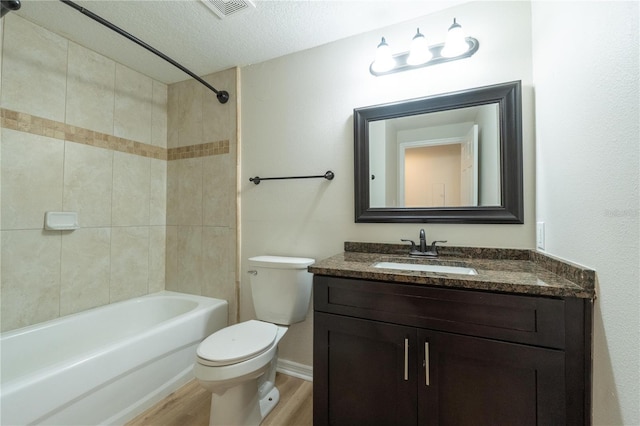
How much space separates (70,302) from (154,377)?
32.3 inches

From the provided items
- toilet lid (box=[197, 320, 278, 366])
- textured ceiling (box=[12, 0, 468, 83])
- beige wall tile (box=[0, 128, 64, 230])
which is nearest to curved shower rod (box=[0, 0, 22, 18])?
textured ceiling (box=[12, 0, 468, 83])

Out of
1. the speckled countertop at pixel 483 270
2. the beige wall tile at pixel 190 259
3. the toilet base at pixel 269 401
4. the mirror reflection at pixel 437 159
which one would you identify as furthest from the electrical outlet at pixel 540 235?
the beige wall tile at pixel 190 259

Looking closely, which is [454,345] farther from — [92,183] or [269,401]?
[92,183]

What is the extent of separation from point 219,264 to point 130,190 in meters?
0.94

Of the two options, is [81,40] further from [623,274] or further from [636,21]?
[623,274]

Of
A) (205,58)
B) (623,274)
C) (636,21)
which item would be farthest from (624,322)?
(205,58)

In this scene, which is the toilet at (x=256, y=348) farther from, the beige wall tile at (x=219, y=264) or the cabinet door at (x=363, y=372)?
the beige wall tile at (x=219, y=264)

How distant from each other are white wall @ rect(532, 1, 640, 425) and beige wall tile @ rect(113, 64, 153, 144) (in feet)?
8.82

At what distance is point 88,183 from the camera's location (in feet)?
6.17

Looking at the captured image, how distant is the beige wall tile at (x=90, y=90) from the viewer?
1.80 meters

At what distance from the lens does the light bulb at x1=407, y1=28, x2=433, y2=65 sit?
1407 millimetres

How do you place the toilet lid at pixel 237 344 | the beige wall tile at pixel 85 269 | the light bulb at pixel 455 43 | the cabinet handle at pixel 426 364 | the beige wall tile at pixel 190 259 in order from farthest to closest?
the beige wall tile at pixel 190 259 → the beige wall tile at pixel 85 269 → the light bulb at pixel 455 43 → the toilet lid at pixel 237 344 → the cabinet handle at pixel 426 364

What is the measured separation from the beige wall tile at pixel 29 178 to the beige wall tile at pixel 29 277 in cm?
9

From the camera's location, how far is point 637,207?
2.16 ft
